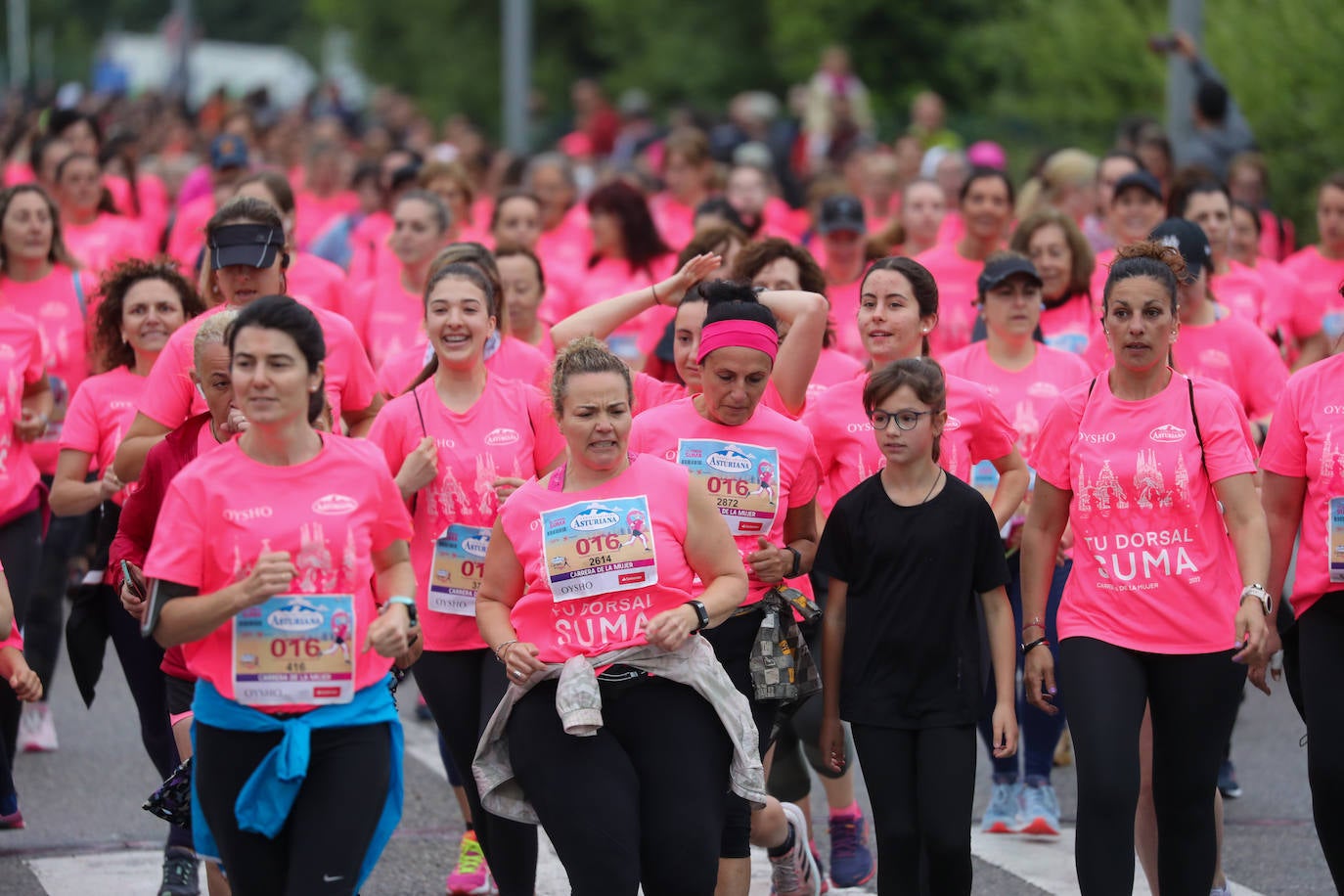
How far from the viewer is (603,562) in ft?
18.6

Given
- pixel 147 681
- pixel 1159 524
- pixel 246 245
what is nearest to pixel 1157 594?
pixel 1159 524

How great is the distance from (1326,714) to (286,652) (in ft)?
10.1

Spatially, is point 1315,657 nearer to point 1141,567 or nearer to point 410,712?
point 1141,567

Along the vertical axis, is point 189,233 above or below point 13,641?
above

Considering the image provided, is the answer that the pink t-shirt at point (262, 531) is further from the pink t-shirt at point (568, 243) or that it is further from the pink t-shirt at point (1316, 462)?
the pink t-shirt at point (568, 243)

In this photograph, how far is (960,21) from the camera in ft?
99.5

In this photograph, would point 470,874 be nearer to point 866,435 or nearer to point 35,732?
point 866,435

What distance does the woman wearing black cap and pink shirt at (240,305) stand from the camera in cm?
669

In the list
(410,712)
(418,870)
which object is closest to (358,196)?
(410,712)

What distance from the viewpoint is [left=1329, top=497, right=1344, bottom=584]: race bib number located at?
6133mm

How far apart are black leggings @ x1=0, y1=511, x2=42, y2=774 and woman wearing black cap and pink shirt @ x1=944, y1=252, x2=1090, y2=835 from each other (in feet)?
11.8

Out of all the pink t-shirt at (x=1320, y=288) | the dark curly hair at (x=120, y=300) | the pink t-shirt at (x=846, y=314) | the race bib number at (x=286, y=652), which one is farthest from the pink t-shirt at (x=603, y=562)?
the pink t-shirt at (x=1320, y=288)

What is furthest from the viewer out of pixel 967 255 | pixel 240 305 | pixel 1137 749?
pixel 967 255

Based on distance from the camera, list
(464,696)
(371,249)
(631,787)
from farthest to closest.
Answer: (371,249)
(464,696)
(631,787)
